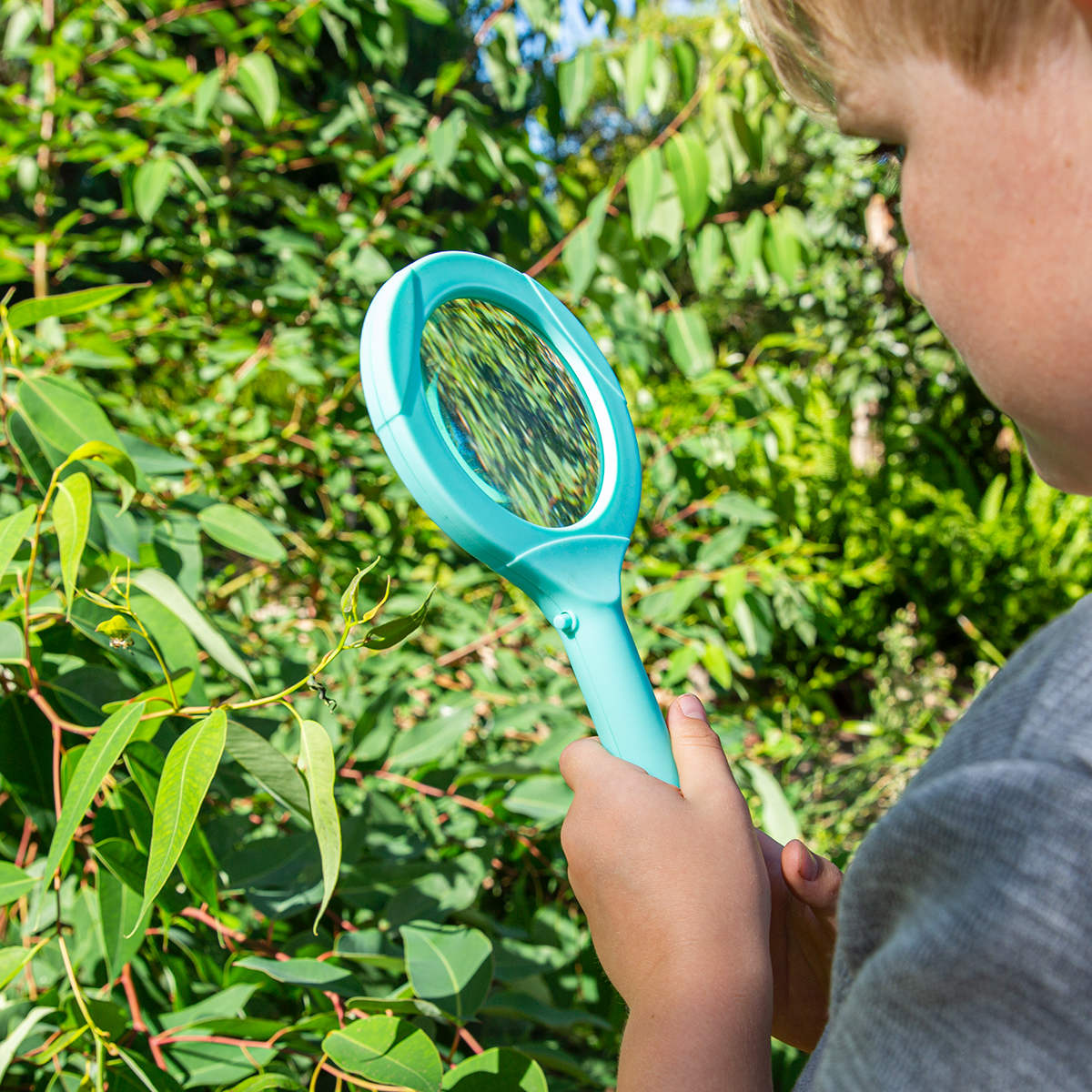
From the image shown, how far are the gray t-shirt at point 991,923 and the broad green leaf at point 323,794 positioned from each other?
0.84ft

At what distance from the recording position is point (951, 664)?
3.80 metres

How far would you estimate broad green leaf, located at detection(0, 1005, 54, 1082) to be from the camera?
64cm

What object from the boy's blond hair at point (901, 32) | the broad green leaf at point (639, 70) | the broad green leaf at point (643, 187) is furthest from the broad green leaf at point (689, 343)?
the boy's blond hair at point (901, 32)

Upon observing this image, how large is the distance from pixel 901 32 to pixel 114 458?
514 millimetres

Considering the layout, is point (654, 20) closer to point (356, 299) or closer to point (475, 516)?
point (356, 299)

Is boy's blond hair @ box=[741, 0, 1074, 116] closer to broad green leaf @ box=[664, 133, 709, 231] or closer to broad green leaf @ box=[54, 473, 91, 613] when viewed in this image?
broad green leaf @ box=[54, 473, 91, 613]

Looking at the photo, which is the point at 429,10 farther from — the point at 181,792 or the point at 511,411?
the point at 181,792

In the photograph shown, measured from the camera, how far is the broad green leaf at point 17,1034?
0.64 meters

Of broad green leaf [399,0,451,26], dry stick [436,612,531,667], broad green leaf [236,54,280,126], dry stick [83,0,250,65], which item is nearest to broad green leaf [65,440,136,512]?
dry stick [436,612,531,667]

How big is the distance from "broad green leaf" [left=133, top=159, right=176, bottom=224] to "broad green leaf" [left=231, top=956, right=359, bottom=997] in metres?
0.99

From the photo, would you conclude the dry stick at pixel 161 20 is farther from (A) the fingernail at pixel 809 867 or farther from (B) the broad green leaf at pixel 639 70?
(A) the fingernail at pixel 809 867

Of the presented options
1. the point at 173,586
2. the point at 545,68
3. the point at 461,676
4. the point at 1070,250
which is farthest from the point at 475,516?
the point at 545,68

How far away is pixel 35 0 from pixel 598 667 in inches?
59.6

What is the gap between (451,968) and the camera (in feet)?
2.37
